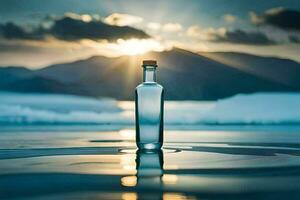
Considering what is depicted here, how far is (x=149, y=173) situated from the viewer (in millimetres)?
2023

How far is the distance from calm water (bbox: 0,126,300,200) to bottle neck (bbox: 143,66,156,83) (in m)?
0.31

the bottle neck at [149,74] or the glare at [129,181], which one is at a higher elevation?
the bottle neck at [149,74]

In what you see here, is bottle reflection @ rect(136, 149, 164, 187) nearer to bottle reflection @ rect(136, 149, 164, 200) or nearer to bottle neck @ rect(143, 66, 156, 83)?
bottle reflection @ rect(136, 149, 164, 200)

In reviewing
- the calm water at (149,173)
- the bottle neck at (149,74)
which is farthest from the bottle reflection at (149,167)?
the bottle neck at (149,74)

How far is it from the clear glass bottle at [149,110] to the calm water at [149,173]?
74 mm

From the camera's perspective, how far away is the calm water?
64.6 inches

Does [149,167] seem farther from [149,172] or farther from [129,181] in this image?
[129,181]

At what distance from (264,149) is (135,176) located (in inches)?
51.9

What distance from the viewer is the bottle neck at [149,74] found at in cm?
279

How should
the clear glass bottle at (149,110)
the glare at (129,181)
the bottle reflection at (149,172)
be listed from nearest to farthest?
the bottle reflection at (149,172)
the glare at (129,181)
the clear glass bottle at (149,110)

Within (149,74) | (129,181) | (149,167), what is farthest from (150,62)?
(129,181)

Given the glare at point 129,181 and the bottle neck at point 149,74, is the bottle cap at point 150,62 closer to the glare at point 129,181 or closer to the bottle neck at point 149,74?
the bottle neck at point 149,74

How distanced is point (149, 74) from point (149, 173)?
848 mm

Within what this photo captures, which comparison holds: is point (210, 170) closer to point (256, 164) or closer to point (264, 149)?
point (256, 164)
